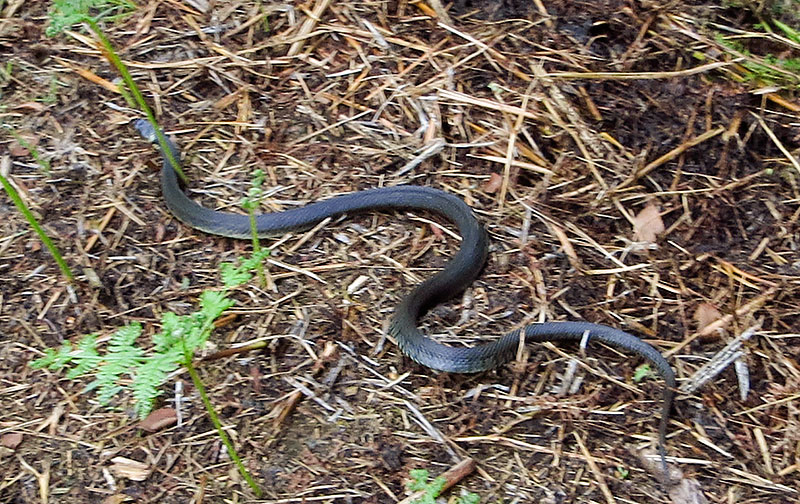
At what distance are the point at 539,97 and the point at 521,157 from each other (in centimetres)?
42

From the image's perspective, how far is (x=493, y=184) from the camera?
14.0 feet

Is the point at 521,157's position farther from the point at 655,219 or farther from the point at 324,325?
the point at 324,325

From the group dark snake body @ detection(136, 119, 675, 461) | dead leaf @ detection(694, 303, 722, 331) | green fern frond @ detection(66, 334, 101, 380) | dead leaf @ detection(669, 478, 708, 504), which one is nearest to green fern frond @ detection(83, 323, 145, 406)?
green fern frond @ detection(66, 334, 101, 380)

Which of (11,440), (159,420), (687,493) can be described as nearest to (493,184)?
(687,493)

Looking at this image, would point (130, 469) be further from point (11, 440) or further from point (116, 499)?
point (11, 440)

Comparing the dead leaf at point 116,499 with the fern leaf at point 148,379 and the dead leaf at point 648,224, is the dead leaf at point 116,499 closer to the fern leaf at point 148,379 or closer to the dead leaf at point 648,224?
the fern leaf at point 148,379

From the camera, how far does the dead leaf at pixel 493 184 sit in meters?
4.24

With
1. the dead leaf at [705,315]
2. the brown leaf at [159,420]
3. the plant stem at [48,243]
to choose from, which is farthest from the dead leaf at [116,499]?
the dead leaf at [705,315]

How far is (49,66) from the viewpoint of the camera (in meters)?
4.96

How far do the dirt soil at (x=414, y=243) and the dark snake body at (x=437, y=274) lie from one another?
0.23 ft

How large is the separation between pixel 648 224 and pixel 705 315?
60 cm

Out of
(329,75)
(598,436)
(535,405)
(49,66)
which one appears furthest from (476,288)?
(49,66)

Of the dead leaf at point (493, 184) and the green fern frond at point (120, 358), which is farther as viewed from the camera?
the dead leaf at point (493, 184)

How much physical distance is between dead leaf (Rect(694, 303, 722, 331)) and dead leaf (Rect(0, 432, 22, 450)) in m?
3.13
